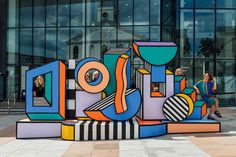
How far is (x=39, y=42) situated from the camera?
26.0 metres

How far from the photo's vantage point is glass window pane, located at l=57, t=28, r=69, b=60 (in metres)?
25.6

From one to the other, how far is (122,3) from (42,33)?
20.2ft

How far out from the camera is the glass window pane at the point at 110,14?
2545cm

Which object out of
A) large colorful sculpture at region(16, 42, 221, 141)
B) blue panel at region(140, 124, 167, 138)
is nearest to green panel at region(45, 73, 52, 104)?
large colorful sculpture at region(16, 42, 221, 141)

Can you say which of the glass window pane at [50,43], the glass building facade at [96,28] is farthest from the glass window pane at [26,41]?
the glass window pane at [50,43]

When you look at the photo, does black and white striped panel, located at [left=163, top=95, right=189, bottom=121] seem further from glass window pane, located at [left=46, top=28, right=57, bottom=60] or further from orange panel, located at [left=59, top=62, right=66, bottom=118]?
glass window pane, located at [left=46, top=28, right=57, bottom=60]

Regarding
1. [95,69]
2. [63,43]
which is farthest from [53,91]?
[63,43]

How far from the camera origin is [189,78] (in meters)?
21.8

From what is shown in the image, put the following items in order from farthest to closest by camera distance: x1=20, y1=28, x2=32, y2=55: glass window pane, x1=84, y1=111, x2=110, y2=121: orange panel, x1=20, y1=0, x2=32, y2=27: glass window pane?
x1=20, y1=0, x2=32, y2=27: glass window pane → x1=20, y1=28, x2=32, y2=55: glass window pane → x1=84, y1=111, x2=110, y2=121: orange panel

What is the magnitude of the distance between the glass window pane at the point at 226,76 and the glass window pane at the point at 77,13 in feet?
33.1

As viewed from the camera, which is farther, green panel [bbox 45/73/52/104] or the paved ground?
green panel [bbox 45/73/52/104]

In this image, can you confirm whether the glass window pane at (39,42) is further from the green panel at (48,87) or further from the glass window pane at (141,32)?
the green panel at (48,87)

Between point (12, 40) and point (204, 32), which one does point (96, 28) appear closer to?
point (12, 40)

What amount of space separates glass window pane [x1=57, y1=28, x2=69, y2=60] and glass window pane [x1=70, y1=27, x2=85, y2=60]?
1.22ft
